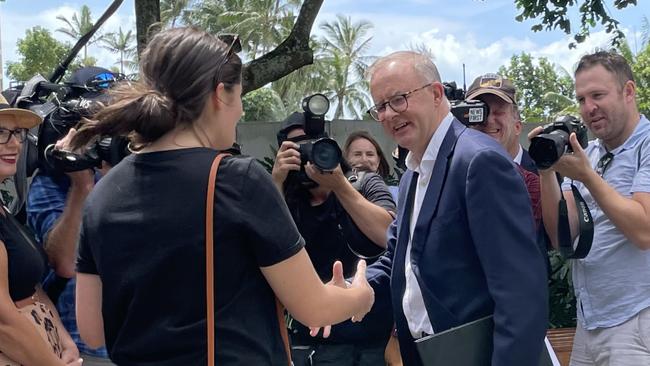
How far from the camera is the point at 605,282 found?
10.3ft

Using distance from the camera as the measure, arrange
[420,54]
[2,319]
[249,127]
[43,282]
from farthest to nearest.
Result: 1. [249,127]
2. [43,282]
3. [420,54]
4. [2,319]

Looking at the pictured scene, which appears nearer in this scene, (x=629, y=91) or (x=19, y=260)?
(x=19, y=260)

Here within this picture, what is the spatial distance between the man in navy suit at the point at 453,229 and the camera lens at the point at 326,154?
2.08 ft

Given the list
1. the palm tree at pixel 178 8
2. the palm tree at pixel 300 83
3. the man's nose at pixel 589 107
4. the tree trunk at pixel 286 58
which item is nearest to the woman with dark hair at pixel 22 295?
the man's nose at pixel 589 107

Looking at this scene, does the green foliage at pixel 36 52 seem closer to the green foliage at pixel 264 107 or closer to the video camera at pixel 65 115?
the green foliage at pixel 264 107

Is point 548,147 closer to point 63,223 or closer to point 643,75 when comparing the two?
→ point 63,223

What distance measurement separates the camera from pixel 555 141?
9.44ft

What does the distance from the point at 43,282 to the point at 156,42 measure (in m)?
1.48

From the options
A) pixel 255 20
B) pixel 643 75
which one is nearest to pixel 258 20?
pixel 255 20

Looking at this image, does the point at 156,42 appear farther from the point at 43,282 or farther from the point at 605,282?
the point at 605,282

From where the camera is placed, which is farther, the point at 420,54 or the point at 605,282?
the point at 605,282

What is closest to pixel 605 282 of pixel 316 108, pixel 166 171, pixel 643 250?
pixel 643 250

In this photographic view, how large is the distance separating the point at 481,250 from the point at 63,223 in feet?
5.40

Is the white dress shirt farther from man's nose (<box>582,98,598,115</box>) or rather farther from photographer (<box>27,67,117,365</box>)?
photographer (<box>27,67,117,365</box>)
